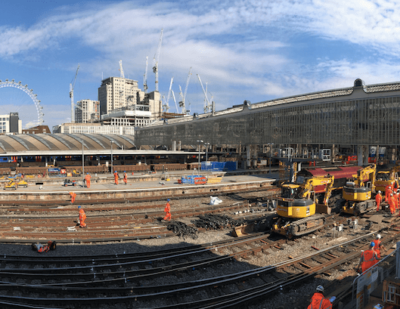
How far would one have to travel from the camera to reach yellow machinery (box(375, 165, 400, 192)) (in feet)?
76.5

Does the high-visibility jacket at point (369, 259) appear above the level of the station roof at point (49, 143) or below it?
below

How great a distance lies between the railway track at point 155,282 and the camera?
383 inches

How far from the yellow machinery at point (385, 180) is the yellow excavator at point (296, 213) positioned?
9.96 metres

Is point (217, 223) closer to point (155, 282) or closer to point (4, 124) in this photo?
point (155, 282)

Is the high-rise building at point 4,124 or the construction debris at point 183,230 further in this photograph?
the high-rise building at point 4,124

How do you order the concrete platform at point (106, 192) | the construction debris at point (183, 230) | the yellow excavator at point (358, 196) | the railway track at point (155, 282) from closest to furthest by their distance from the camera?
the railway track at point (155, 282), the construction debris at point (183, 230), the yellow excavator at point (358, 196), the concrete platform at point (106, 192)

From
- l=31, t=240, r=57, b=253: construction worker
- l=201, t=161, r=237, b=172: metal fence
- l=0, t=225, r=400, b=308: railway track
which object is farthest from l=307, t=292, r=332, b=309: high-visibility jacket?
l=201, t=161, r=237, b=172: metal fence

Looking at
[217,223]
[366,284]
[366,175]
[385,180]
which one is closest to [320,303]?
[366,284]

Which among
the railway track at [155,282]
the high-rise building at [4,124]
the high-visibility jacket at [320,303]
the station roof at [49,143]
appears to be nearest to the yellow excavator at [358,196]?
the railway track at [155,282]

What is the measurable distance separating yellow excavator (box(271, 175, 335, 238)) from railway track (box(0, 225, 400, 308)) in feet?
6.98

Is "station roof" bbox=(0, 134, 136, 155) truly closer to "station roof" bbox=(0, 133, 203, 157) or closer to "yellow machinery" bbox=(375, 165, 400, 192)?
"station roof" bbox=(0, 133, 203, 157)

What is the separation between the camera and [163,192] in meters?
31.5

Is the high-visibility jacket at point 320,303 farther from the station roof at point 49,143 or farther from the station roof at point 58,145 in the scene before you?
the station roof at point 49,143

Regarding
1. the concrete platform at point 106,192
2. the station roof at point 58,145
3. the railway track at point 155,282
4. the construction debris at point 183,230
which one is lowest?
the railway track at point 155,282
